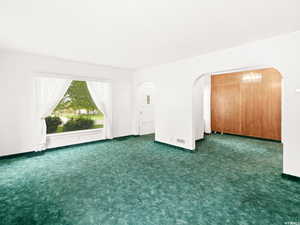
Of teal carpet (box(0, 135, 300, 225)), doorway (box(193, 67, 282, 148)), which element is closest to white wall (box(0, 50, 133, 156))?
teal carpet (box(0, 135, 300, 225))

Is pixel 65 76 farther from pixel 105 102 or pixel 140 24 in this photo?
pixel 140 24

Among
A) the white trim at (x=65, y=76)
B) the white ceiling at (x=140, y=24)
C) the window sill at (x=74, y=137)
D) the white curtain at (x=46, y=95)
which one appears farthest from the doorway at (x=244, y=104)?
the white curtain at (x=46, y=95)

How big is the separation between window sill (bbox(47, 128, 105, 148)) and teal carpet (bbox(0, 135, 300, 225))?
0.56 m

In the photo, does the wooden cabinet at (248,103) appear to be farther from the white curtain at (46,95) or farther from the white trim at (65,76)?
the white curtain at (46,95)

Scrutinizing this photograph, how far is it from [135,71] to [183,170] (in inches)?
177

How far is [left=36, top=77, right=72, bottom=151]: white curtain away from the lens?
14.4 feet

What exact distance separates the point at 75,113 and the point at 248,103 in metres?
6.53

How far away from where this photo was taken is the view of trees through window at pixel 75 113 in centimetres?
507

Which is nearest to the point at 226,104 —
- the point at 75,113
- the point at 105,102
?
the point at 105,102

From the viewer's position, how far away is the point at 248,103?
6031 millimetres


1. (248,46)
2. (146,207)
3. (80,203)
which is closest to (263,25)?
(248,46)

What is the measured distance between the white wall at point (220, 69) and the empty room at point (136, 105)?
0.06 ft

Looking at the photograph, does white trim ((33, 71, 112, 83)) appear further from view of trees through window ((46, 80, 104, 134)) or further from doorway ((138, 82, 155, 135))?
doorway ((138, 82, 155, 135))

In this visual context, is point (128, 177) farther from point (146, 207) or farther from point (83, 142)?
point (83, 142)
